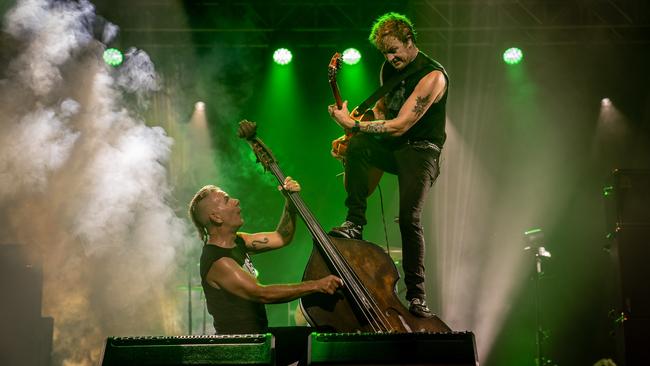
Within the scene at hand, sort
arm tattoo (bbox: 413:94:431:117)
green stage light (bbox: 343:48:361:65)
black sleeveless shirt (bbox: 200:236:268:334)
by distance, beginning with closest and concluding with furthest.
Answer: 1. arm tattoo (bbox: 413:94:431:117)
2. black sleeveless shirt (bbox: 200:236:268:334)
3. green stage light (bbox: 343:48:361:65)

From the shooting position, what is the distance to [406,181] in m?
4.87

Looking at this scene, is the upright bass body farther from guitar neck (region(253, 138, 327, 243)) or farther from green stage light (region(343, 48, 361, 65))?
green stage light (region(343, 48, 361, 65))

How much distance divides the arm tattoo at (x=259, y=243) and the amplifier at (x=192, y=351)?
6.90 feet

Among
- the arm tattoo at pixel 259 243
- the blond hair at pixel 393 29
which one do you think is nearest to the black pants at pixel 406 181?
the blond hair at pixel 393 29

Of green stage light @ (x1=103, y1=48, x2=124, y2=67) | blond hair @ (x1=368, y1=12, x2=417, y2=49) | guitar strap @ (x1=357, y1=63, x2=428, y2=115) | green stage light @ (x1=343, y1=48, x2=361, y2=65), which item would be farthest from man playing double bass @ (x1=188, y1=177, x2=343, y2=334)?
green stage light @ (x1=103, y1=48, x2=124, y2=67)

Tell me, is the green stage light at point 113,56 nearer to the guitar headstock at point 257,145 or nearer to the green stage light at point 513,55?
the green stage light at point 513,55

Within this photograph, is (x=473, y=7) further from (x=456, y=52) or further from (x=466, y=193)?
(x=466, y=193)

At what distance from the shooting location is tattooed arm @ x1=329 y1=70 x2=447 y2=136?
4754 millimetres

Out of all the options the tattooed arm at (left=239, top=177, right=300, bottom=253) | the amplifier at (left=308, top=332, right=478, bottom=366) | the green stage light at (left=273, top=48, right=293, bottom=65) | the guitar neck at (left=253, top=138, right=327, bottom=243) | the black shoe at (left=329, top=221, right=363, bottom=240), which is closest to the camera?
the amplifier at (left=308, top=332, right=478, bottom=366)

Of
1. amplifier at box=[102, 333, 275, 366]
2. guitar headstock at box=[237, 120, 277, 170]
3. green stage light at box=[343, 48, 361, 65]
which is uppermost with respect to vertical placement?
green stage light at box=[343, 48, 361, 65]

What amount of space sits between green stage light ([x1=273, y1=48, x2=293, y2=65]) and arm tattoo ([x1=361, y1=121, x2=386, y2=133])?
720 centimetres

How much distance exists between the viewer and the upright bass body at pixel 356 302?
4.50 metres

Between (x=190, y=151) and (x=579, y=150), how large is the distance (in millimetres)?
6544

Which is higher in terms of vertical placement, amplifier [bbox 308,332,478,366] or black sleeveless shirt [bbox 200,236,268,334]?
black sleeveless shirt [bbox 200,236,268,334]
